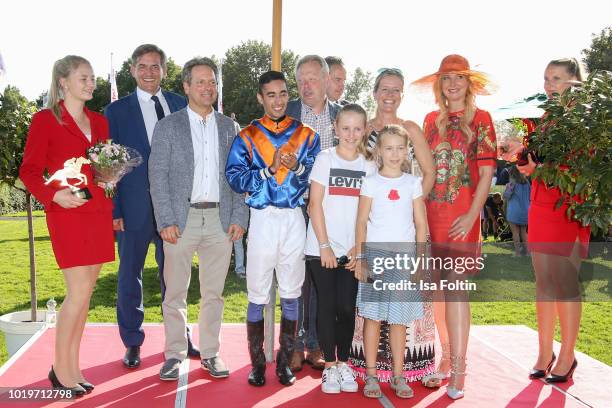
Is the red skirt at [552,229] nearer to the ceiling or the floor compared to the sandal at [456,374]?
nearer to the ceiling

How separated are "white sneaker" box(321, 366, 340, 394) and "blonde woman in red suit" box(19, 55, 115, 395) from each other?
164 centimetres

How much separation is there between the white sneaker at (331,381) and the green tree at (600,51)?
32082mm

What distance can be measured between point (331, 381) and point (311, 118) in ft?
6.62

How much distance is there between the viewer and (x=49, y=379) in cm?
450

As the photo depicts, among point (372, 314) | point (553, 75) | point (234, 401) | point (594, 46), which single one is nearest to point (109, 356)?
point (234, 401)

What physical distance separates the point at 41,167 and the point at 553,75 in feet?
12.1

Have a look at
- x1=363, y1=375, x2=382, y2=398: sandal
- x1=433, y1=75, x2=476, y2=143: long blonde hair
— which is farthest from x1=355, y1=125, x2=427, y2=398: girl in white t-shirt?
x1=433, y1=75, x2=476, y2=143: long blonde hair

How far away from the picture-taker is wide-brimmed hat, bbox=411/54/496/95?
14.6 ft

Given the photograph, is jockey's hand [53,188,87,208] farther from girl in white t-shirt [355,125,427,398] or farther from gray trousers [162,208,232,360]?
girl in white t-shirt [355,125,427,398]

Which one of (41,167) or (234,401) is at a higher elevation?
(41,167)

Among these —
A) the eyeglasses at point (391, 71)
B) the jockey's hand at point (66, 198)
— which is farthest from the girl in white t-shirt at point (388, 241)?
the jockey's hand at point (66, 198)

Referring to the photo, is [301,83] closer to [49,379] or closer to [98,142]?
[98,142]

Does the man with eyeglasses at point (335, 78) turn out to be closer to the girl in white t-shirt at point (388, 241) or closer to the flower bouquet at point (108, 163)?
the girl in white t-shirt at point (388, 241)

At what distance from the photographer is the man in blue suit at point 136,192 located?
4.89 meters
